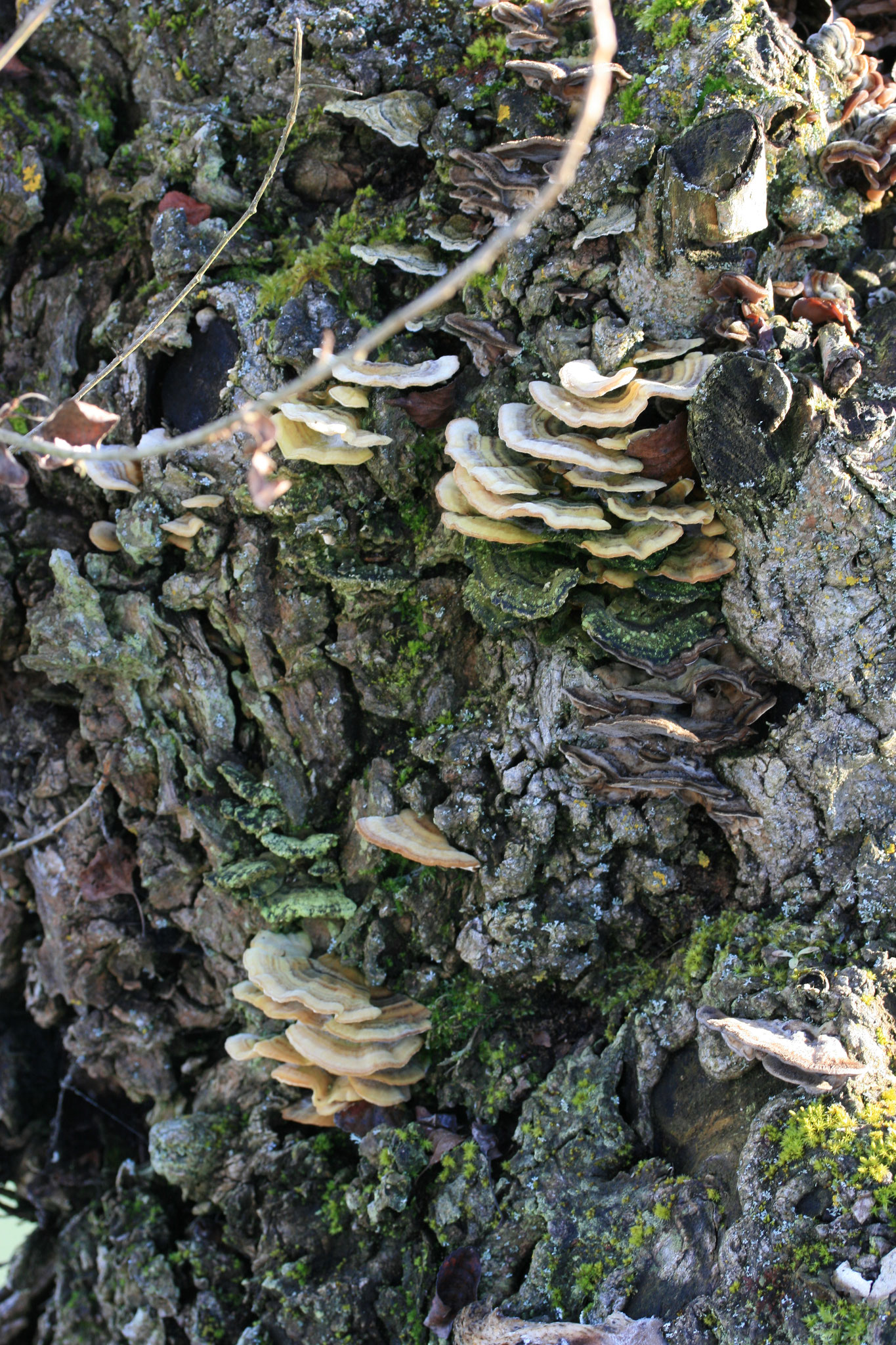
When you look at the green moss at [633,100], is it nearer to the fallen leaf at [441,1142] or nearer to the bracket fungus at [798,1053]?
the bracket fungus at [798,1053]

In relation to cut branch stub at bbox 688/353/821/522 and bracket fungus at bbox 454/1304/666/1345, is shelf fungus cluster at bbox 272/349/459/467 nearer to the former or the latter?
cut branch stub at bbox 688/353/821/522

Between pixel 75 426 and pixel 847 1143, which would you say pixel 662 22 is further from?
pixel 847 1143

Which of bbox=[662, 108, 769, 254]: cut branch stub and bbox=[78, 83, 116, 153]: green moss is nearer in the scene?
bbox=[662, 108, 769, 254]: cut branch stub

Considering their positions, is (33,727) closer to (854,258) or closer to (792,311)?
(792,311)

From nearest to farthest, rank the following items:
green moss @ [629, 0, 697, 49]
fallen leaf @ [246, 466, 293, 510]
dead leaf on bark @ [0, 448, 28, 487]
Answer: fallen leaf @ [246, 466, 293, 510] → dead leaf on bark @ [0, 448, 28, 487] → green moss @ [629, 0, 697, 49]

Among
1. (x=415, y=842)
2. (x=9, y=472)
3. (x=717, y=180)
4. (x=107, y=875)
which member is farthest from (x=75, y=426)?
(x=107, y=875)

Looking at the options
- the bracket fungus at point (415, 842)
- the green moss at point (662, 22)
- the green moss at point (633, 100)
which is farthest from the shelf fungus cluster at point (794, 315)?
the bracket fungus at point (415, 842)

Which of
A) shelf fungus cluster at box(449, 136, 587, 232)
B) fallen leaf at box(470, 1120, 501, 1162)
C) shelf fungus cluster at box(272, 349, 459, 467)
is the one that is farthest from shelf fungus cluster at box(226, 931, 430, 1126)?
shelf fungus cluster at box(449, 136, 587, 232)
